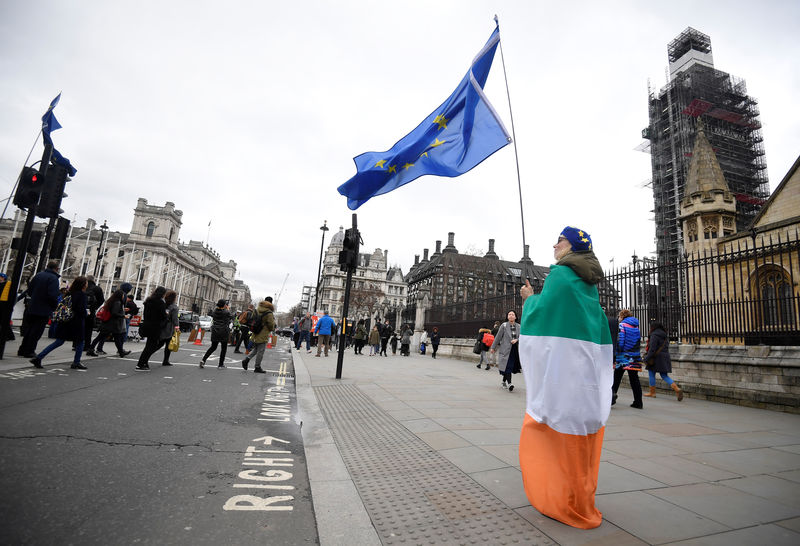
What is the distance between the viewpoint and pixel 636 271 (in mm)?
10969

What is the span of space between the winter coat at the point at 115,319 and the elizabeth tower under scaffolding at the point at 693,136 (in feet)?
141

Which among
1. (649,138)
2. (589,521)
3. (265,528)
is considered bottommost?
(265,528)

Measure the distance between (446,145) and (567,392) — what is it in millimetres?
→ 5082

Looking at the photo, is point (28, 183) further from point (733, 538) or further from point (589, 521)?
point (733, 538)

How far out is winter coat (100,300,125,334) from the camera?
9.51 m

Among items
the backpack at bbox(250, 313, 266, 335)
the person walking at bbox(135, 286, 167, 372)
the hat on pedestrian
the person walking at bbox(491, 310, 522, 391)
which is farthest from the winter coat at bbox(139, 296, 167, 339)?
the hat on pedestrian

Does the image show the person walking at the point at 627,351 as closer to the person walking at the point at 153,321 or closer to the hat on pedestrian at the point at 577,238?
the hat on pedestrian at the point at 577,238

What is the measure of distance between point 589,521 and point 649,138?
58055 millimetres

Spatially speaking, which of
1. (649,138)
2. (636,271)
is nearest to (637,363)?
(636,271)

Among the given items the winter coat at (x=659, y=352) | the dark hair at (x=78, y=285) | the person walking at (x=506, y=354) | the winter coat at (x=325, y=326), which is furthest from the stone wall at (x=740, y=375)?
the dark hair at (x=78, y=285)

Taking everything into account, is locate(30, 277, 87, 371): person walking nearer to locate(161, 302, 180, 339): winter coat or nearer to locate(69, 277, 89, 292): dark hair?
locate(69, 277, 89, 292): dark hair

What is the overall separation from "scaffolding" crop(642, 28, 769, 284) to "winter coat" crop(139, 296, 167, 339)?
42.6 m

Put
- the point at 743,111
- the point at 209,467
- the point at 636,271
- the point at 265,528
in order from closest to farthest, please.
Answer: the point at 265,528 → the point at 209,467 → the point at 636,271 → the point at 743,111

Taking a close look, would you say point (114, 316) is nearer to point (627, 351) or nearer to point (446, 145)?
point (446, 145)
